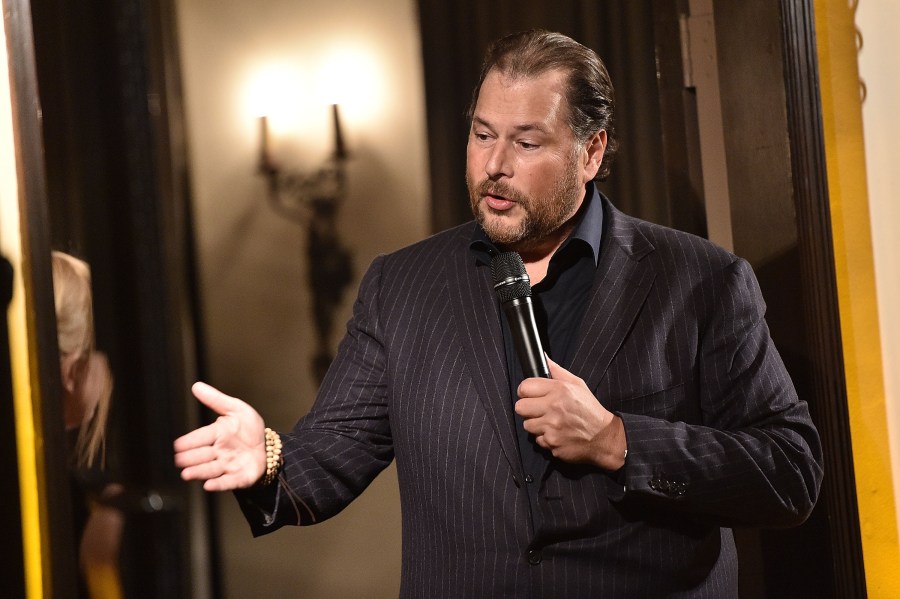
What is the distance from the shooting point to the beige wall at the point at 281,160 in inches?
123

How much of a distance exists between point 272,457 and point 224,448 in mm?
102

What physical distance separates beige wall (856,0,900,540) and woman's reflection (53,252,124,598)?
6.29 ft

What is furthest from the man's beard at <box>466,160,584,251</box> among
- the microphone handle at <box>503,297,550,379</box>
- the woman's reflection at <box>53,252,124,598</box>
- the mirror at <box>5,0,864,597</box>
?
the mirror at <box>5,0,864,597</box>

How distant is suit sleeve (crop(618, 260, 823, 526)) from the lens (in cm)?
152

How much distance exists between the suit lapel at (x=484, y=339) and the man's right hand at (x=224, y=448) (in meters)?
0.40

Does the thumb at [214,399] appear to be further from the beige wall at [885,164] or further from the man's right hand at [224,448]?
the beige wall at [885,164]

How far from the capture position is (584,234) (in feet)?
5.82

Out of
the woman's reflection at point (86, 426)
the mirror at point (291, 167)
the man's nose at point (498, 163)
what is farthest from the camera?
the mirror at point (291, 167)

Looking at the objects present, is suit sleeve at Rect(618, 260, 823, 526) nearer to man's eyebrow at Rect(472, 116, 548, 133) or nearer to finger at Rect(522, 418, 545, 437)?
finger at Rect(522, 418, 545, 437)

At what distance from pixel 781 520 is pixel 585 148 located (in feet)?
2.59

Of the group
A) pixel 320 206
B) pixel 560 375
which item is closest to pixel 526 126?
pixel 560 375

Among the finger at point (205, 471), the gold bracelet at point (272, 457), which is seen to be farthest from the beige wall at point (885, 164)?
the finger at point (205, 471)

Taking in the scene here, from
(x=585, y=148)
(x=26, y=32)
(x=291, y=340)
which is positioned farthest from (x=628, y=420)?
(x=291, y=340)

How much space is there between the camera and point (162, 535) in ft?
8.50
